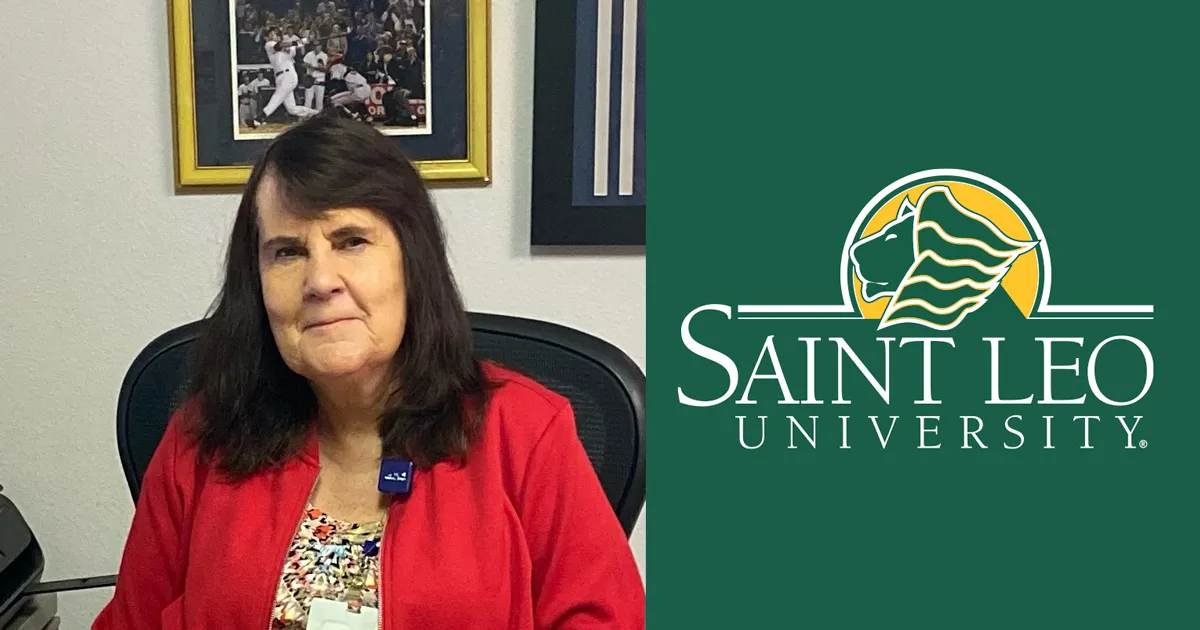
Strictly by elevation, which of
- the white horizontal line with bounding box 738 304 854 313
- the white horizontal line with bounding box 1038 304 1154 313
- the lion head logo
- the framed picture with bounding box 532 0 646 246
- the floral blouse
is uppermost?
the framed picture with bounding box 532 0 646 246

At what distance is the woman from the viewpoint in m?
1.04

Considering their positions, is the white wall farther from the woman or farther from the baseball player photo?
the woman

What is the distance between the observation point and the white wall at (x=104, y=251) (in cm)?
161

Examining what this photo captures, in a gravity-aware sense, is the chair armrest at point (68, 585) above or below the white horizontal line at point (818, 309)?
below

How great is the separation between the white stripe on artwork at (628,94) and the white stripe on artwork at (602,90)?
Answer: 2 cm

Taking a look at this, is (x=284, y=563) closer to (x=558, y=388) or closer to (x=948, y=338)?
(x=558, y=388)

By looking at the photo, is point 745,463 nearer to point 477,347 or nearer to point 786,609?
point 786,609

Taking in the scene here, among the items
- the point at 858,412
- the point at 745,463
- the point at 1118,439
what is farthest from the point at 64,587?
the point at 1118,439

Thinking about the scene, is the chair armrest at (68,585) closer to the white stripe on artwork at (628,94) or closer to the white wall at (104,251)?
the white wall at (104,251)

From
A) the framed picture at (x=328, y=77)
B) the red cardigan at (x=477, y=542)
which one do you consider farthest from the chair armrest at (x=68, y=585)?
the framed picture at (x=328, y=77)

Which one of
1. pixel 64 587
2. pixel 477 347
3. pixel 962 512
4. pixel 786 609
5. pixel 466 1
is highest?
pixel 466 1

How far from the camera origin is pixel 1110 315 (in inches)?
40.9

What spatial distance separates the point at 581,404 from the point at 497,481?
0.51ft

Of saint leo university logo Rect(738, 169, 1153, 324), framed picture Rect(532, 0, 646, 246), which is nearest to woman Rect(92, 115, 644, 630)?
saint leo university logo Rect(738, 169, 1153, 324)
